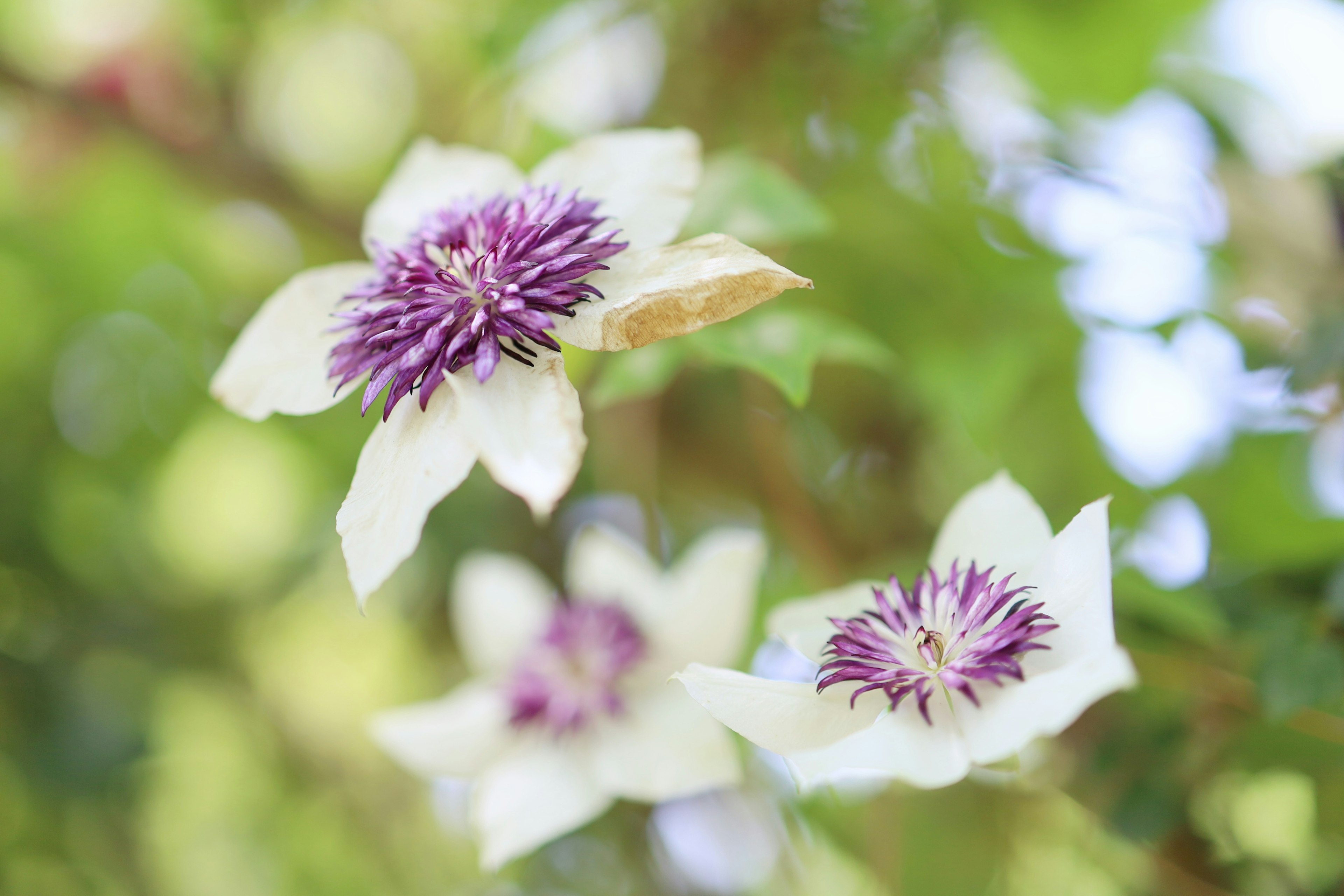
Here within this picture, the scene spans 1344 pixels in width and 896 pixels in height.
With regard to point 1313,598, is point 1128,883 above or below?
below

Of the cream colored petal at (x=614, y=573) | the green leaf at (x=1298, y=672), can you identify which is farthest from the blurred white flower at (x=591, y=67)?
the green leaf at (x=1298, y=672)

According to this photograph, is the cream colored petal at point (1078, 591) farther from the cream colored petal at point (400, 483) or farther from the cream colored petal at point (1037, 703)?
the cream colored petal at point (400, 483)

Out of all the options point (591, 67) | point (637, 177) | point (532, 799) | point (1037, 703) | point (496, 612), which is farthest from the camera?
point (591, 67)

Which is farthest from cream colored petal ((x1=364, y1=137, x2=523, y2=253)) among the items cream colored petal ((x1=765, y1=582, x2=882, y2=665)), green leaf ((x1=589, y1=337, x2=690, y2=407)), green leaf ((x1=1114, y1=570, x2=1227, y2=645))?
green leaf ((x1=1114, y1=570, x2=1227, y2=645))

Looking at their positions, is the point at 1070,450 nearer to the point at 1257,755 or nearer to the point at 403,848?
the point at 1257,755

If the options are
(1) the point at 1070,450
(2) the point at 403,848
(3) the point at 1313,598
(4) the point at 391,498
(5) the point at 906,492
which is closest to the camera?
(4) the point at 391,498

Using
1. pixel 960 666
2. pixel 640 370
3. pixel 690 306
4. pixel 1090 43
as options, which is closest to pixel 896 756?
pixel 960 666

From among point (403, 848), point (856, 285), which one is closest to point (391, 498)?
point (856, 285)

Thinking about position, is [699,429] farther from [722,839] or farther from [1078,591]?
[1078,591]
